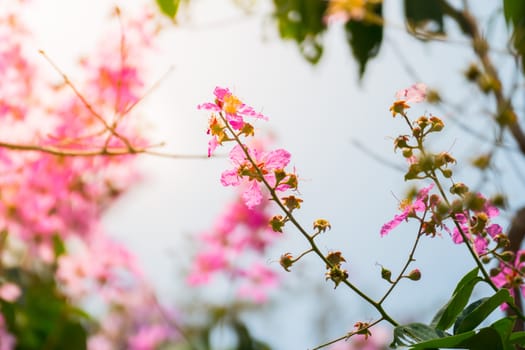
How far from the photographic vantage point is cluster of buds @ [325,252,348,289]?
410 millimetres

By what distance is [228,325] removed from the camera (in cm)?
138

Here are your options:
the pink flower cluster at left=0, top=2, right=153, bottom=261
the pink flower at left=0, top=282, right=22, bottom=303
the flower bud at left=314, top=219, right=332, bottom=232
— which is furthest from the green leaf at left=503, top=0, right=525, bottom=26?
the pink flower at left=0, top=282, right=22, bottom=303

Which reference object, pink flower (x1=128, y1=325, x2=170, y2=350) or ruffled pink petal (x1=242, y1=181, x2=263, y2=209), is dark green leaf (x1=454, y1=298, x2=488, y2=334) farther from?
pink flower (x1=128, y1=325, x2=170, y2=350)

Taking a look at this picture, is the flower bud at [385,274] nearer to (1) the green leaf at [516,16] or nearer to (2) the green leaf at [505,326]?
(2) the green leaf at [505,326]

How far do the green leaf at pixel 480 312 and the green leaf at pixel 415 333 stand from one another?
14 mm

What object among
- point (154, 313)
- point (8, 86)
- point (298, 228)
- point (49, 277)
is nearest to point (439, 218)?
point (298, 228)

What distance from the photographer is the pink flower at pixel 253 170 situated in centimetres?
45

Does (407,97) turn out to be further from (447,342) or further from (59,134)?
(59,134)

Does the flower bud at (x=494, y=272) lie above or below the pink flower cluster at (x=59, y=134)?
below

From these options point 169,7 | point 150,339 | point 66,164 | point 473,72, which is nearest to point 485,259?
point 169,7

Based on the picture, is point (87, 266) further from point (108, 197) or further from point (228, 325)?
point (228, 325)

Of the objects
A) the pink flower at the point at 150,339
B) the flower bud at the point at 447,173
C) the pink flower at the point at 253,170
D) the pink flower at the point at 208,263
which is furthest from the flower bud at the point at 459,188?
the pink flower at the point at 150,339

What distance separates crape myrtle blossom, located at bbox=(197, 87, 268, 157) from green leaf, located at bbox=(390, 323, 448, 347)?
159 mm

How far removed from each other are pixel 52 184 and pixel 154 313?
4.06ft
